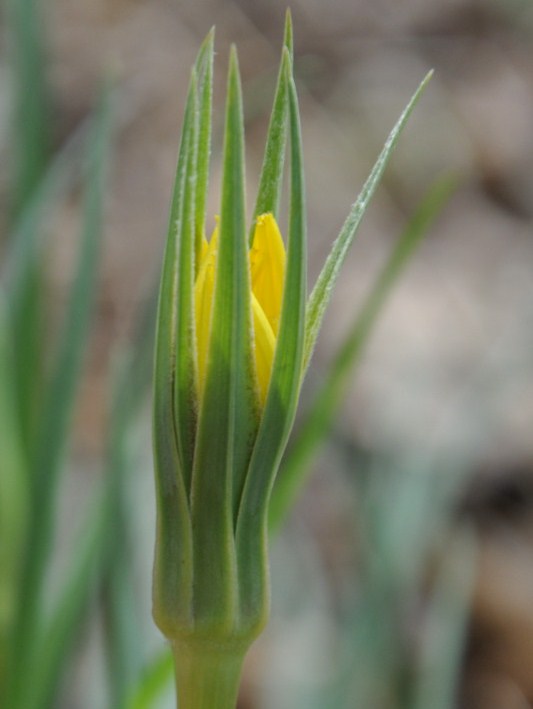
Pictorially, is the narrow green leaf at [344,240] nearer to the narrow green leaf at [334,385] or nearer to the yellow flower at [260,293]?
the yellow flower at [260,293]

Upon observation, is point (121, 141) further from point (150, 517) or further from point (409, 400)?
point (150, 517)

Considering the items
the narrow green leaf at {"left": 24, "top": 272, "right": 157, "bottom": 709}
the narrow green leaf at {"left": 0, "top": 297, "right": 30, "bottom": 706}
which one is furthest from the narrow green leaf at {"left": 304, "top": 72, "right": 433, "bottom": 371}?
the narrow green leaf at {"left": 0, "top": 297, "right": 30, "bottom": 706}

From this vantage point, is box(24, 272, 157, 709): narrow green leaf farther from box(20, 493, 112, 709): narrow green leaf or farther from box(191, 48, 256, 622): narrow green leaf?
box(191, 48, 256, 622): narrow green leaf

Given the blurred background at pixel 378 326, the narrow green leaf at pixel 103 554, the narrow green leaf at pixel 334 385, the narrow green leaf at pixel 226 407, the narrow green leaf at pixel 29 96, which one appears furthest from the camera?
the blurred background at pixel 378 326

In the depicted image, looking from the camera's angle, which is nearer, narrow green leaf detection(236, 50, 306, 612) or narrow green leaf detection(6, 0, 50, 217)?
narrow green leaf detection(236, 50, 306, 612)

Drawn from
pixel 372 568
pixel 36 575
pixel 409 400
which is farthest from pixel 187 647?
pixel 409 400

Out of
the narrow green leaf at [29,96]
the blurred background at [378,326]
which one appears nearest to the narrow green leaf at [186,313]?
the blurred background at [378,326]
